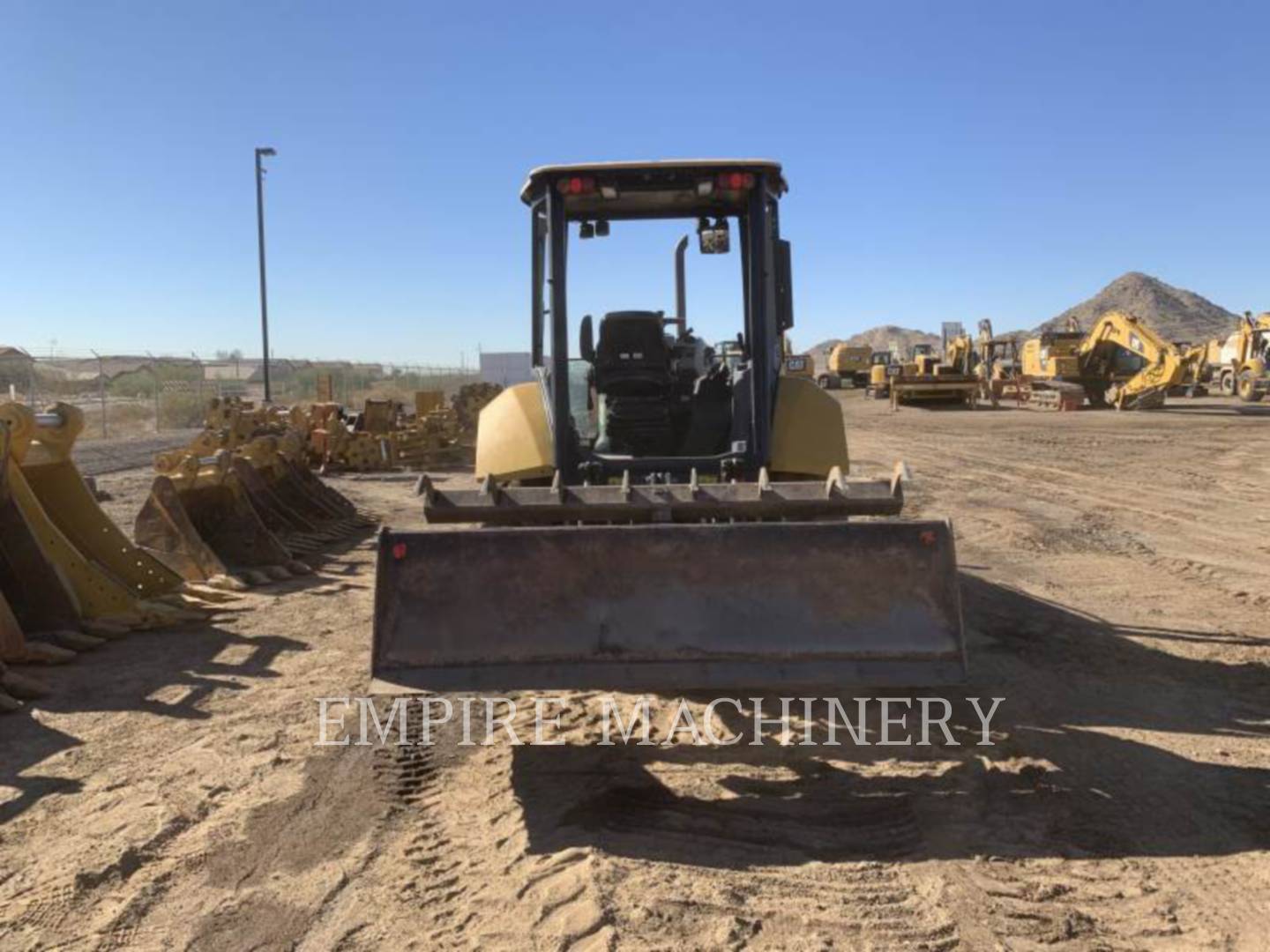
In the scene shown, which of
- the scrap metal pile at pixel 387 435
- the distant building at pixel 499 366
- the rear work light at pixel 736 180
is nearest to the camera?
the rear work light at pixel 736 180

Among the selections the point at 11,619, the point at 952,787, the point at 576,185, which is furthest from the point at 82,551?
the point at 952,787

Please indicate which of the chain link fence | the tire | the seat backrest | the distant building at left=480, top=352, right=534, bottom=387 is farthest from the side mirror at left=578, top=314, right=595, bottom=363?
the distant building at left=480, top=352, right=534, bottom=387

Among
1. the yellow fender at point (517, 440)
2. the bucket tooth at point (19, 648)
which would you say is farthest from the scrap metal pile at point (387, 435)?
the bucket tooth at point (19, 648)

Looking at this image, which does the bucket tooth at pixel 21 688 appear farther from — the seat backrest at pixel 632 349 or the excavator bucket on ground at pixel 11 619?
the seat backrest at pixel 632 349

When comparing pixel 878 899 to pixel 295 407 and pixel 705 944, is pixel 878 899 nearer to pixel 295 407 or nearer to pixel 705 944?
pixel 705 944

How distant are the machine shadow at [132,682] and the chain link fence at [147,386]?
14915 mm

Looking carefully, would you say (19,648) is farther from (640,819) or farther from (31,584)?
(640,819)

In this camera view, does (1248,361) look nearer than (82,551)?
No

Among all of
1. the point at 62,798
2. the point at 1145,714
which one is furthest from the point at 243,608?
the point at 1145,714

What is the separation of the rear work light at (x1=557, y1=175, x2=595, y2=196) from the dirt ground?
2.82m

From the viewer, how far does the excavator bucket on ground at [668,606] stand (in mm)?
3881

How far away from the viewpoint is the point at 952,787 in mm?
3900

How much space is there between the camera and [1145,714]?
4.74m

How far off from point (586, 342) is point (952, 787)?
3.35 m
